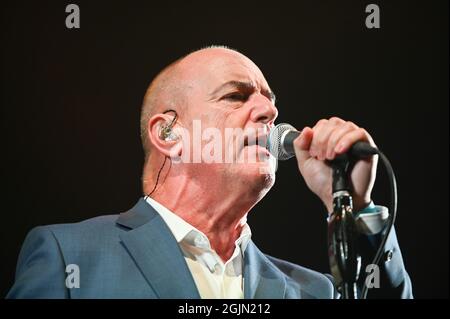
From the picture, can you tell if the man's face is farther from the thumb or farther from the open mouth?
the thumb

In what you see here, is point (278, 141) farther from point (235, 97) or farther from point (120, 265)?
point (120, 265)

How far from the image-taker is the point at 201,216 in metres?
2.11

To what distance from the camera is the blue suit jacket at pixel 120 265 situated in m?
1.69

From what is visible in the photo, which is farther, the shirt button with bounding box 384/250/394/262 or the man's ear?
the man's ear

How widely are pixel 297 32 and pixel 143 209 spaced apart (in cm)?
108

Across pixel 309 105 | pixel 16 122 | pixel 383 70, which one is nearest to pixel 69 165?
pixel 16 122

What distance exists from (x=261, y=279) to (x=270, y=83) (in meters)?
0.92

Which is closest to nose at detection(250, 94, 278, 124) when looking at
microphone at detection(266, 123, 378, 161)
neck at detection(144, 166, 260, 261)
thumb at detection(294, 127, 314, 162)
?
microphone at detection(266, 123, 378, 161)

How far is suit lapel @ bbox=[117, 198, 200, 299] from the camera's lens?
1714mm

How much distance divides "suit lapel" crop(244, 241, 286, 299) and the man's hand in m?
0.38

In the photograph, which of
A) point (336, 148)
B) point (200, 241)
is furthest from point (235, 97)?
point (336, 148)

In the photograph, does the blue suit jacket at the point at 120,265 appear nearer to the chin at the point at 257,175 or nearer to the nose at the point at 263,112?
the chin at the point at 257,175

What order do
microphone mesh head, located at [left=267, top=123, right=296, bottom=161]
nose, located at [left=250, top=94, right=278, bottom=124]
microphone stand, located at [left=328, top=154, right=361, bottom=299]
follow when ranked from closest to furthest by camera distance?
microphone stand, located at [left=328, top=154, right=361, bottom=299]
microphone mesh head, located at [left=267, top=123, right=296, bottom=161]
nose, located at [left=250, top=94, right=278, bottom=124]
